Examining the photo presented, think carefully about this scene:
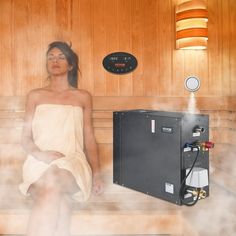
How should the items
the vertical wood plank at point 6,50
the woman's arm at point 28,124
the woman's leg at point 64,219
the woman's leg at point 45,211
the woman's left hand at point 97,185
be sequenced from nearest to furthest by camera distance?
the woman's leg at point 45,211 → the woman's leg at point 64,219 → the woman's left hand at point 97,185 → the woman's arm at point 28,124 → the vertical wood plank at point 6,50

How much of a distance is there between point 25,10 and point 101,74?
0.60m

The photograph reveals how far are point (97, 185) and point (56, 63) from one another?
30.0 inches

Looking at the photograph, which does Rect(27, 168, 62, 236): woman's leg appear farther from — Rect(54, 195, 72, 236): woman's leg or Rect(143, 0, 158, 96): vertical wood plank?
Rect(143, 0, 158, 96): vertical wood plank

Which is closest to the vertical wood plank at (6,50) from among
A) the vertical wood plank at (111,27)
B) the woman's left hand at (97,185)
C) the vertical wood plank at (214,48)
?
the vertical wood plank at (111,27)

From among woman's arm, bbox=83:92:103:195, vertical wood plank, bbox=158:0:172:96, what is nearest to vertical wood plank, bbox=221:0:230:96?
vertical wood plank, bbox=158:0:172:96

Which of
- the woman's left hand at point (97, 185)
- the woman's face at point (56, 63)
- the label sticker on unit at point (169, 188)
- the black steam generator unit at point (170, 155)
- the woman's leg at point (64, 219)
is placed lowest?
the woman's leg at point (64, 219)

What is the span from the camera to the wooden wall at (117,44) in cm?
208

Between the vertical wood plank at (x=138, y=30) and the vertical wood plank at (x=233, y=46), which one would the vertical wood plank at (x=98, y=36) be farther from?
the vertical wood plank at (x=233, y=46)

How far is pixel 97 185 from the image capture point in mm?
1895

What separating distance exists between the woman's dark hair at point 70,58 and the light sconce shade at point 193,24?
65 cm

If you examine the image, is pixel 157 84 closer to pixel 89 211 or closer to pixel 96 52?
pixel 96 52

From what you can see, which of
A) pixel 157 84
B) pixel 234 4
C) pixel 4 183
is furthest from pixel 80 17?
pixel 4 183

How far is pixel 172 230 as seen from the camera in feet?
5.24

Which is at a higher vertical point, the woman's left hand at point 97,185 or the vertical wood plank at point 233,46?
the vertical wood plank at point 233,46
